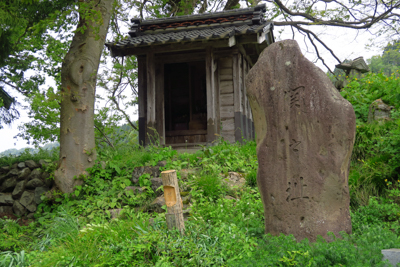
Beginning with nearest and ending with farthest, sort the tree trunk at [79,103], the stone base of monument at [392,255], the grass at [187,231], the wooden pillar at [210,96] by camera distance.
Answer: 1. the stone base of monument at [392,255]
2. the grass at [187,231]
3. the tree trunk at [79,103]
4. the wooden pillar at [210,96]

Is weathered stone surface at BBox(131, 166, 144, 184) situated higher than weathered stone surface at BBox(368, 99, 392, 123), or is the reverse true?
weathered stone surface at BBox(368, 99, 392, 123)

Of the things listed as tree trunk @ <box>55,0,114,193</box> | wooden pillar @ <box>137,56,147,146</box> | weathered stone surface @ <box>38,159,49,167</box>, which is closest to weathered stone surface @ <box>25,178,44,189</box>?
weathered stone surface @ <box>38,159,49,167</box>

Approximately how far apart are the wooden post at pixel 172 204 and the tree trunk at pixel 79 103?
10.3 feet

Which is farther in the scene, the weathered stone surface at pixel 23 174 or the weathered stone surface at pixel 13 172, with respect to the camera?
the weathered stone surface at pixel 13 172

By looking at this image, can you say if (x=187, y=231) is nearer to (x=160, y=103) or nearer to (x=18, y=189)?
(x=18, y=189)

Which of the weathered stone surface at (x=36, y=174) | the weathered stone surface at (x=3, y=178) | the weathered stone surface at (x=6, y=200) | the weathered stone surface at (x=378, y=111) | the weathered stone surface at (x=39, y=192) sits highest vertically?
the weathered stone surface at (x=378, y=111)

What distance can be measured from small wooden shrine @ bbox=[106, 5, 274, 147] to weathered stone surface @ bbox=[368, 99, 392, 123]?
3.25 meters

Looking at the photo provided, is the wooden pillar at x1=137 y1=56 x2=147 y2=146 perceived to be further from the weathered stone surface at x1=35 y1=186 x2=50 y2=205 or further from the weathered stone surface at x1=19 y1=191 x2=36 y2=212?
the weathered stone surface at x1=19 y1=191 x2=36 y2=212

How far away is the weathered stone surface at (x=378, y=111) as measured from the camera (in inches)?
294

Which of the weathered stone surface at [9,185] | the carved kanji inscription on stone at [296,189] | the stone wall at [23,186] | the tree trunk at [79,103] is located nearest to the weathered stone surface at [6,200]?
the stone wall at [23,186]

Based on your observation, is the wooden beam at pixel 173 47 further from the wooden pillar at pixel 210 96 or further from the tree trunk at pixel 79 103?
the tree trunk at pixel 79 103

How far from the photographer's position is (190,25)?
418 inches

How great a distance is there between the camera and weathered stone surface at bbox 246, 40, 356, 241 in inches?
154

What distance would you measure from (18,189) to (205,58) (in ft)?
18.8
